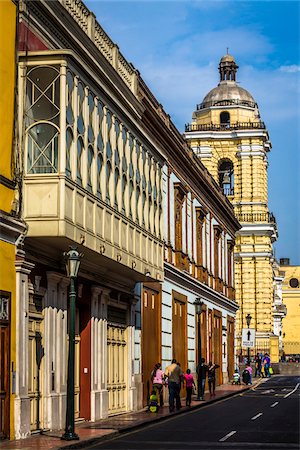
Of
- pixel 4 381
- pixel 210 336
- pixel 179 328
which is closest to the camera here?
pixel 4 381

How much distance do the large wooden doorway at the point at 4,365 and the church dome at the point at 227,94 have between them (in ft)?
214

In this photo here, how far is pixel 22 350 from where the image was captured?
805 inches

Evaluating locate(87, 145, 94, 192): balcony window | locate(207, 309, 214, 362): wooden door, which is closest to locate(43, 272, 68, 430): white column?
locate(87, 145, 94, 192): balcony window

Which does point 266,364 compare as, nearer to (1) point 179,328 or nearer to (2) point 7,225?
(1) point 179,328

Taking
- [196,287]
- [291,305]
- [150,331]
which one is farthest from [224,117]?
[291,305]

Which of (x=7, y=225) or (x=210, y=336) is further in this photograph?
(x=210, y=336)

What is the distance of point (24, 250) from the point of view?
68.3 ft

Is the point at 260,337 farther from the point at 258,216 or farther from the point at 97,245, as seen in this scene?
the point at 97,245

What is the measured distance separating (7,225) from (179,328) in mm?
21427

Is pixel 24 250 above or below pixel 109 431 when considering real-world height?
above

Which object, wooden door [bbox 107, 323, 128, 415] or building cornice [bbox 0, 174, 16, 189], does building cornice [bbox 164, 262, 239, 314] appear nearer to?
wooden door [bbox 107, 323, 128, 415]

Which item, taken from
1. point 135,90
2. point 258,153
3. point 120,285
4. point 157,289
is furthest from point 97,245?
point 258,153

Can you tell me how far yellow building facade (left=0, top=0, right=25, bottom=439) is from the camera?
19531 millimetres

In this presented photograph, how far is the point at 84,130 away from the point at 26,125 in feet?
6.28
